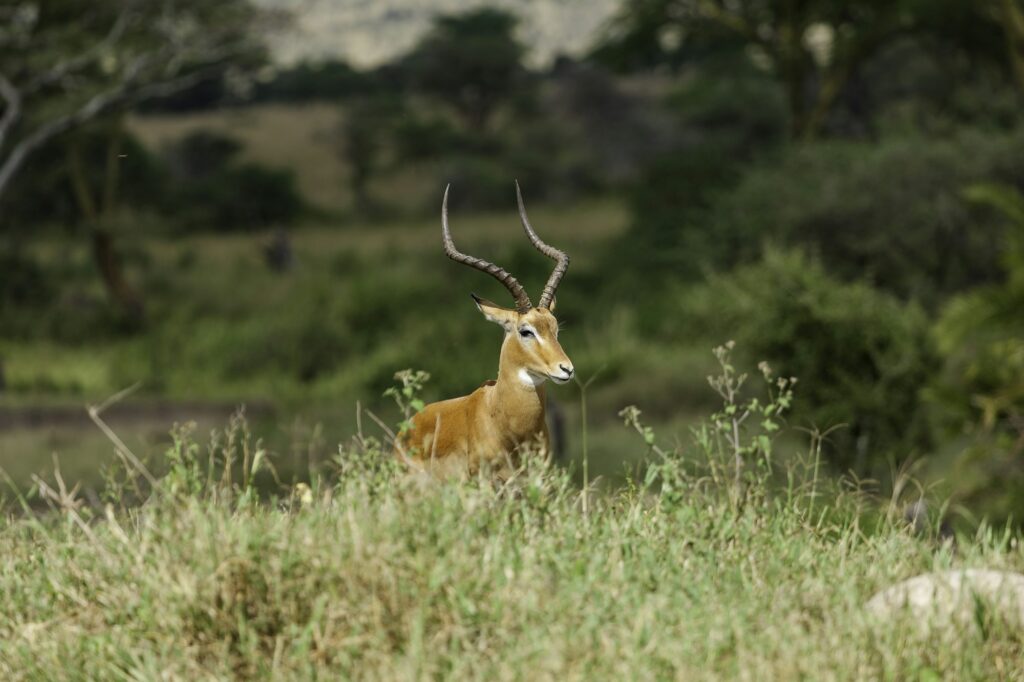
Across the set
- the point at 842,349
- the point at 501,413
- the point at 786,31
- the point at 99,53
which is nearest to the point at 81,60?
the point at 99,53

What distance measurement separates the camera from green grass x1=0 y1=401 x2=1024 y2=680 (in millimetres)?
4547

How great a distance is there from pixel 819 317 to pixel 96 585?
1406 cm

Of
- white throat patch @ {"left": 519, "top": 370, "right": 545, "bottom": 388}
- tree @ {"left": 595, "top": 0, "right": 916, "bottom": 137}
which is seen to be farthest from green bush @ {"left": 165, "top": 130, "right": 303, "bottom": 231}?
white throat patch @ {"left": 519, "top": 370, "right": 545, "bottom": 388}

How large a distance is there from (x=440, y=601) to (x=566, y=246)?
38.7 metres

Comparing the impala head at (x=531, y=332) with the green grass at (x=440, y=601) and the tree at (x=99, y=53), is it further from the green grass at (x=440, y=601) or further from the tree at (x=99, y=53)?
the tree at (x=99, y=53)

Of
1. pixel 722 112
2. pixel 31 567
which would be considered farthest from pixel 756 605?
pixel 722 112

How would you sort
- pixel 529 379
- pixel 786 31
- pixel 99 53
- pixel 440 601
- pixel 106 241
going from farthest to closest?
pixel 106 241 → pixel 786 31 → pixel 99 53 → pixel 529 379 → pixel 440 601

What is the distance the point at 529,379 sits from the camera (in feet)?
16.5

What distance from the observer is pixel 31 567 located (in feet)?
18.5

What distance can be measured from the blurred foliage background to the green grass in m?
9.19

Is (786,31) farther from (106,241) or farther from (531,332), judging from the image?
(531,332)

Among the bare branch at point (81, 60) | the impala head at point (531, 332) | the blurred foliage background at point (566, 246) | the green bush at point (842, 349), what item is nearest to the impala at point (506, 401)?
the impala head at point (531, 332)

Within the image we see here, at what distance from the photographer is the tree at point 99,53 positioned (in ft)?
107

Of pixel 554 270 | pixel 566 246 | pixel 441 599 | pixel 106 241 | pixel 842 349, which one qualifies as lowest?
pixel 566 246
